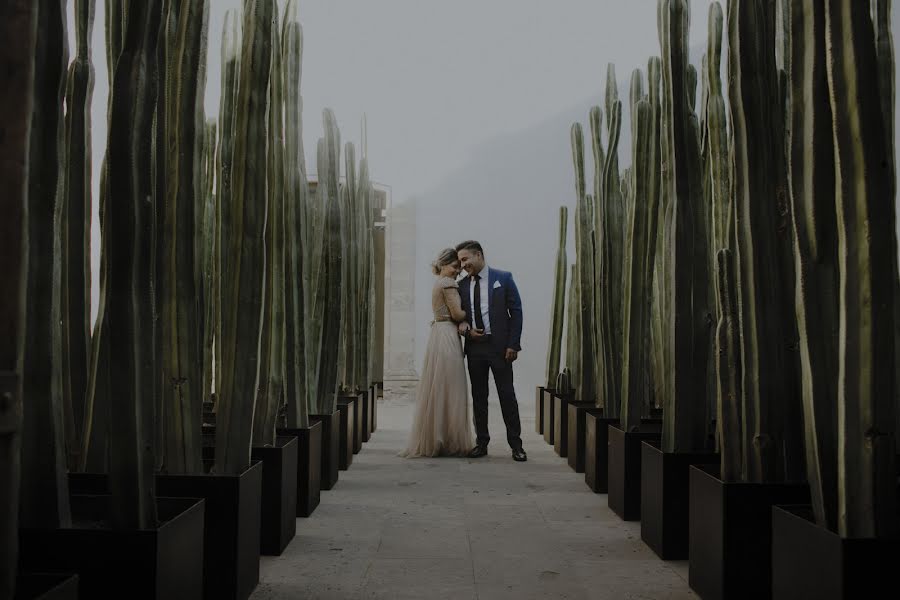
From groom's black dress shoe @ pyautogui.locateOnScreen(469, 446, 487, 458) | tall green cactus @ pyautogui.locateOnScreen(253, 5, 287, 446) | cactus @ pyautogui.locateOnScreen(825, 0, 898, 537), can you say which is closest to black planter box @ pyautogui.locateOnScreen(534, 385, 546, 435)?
groom's black dress shoe @ pyautogui.locateOnScreen(469, 446, 487, 458)

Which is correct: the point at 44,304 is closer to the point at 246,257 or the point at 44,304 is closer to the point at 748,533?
the point at 246,257

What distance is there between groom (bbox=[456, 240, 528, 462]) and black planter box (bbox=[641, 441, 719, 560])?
1516 mm

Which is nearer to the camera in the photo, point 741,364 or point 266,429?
point 741,364

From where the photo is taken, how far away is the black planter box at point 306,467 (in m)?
2.08

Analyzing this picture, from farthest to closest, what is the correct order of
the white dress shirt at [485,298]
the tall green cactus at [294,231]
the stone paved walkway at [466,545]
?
the white dress shirt at [485,298], the tall green cactus at [294,231], the stone paved walkway at [466,545]

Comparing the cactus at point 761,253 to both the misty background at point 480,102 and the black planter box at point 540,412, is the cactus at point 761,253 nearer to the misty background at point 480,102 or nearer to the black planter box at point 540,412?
the black planter box at point 540,412

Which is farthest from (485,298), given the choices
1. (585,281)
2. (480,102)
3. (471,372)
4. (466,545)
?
(480,102)

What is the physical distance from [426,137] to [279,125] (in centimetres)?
433

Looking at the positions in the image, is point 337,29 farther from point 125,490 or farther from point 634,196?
point 125,490

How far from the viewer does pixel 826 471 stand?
1.12 meters

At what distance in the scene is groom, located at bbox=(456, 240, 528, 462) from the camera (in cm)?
334

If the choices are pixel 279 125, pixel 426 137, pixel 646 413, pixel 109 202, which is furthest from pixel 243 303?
pixel 426 137

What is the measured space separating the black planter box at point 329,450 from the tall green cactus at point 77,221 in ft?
3.28

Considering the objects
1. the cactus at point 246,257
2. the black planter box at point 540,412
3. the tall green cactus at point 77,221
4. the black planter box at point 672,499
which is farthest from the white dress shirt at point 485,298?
the tall green cactus at point 77,221
